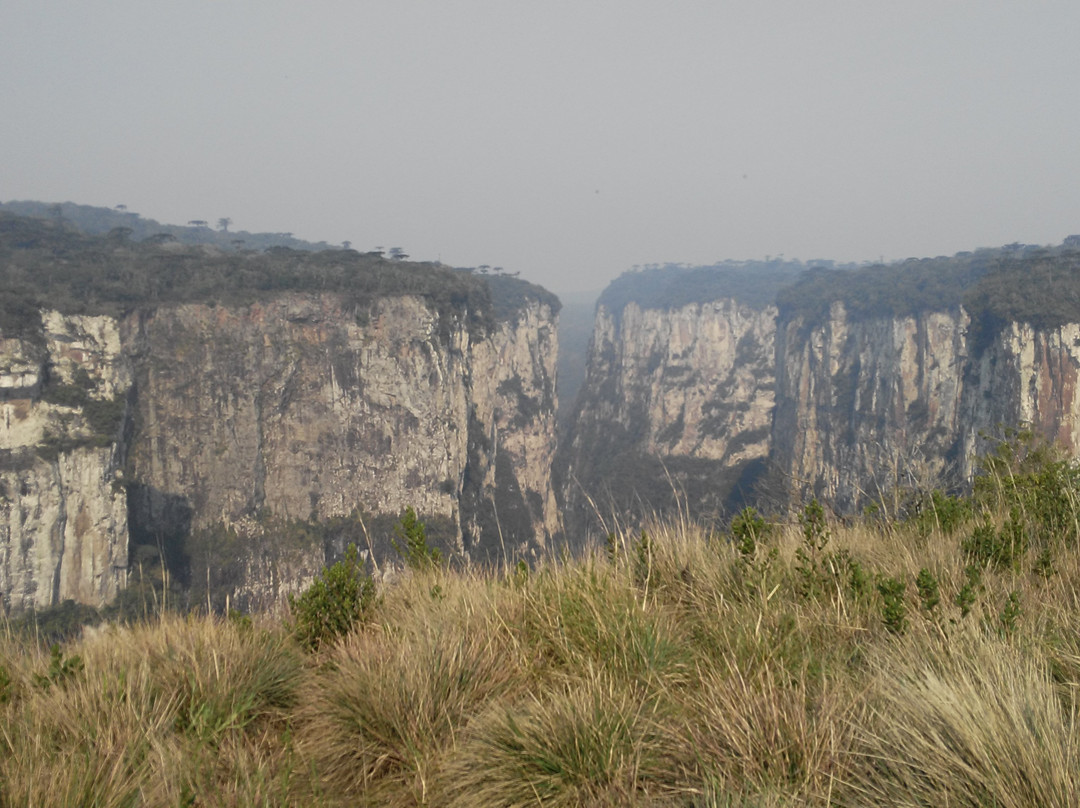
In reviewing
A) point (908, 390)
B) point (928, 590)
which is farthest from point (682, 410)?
point (928, 590)

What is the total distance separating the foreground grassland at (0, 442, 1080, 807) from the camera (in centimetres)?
256

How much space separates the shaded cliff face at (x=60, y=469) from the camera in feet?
139

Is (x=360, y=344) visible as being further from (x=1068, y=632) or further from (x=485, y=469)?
(x=1068, y=632)

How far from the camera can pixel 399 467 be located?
A: 6288 cm

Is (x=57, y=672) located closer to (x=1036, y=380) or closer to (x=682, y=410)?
(x=1036, y=380)

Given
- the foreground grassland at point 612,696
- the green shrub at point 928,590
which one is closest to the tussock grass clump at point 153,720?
the foreground grassland at point 612,696

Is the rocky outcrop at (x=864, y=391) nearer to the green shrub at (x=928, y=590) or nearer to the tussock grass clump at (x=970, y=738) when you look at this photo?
the green shrub at (x=928, y=590)

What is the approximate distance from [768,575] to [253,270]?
66.5 m

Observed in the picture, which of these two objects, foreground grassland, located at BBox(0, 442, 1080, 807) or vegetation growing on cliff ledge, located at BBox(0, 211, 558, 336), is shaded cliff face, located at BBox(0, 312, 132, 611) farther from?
foreground grassland, located at BBox(0, 442, 1080, 807)

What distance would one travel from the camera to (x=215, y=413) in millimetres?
56000

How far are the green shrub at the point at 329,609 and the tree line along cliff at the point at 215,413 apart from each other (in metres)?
39.1

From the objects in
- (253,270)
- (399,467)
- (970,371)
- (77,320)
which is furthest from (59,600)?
(970,371)

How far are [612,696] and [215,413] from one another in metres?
60.5

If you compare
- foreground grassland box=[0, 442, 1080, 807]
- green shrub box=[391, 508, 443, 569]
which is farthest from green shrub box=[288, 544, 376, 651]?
green shrub box=[391, 508, 443, 569]
